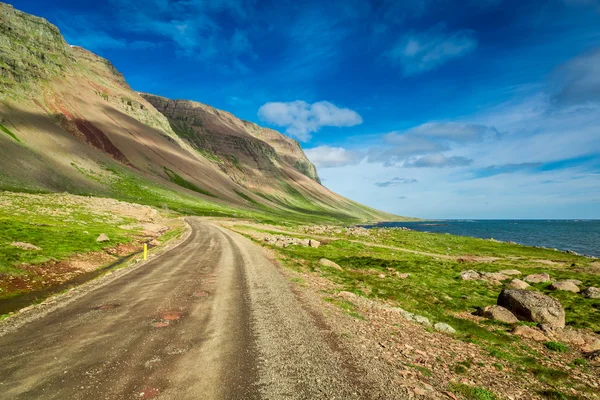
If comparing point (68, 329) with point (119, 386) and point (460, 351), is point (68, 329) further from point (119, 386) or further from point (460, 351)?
point (460, 351)

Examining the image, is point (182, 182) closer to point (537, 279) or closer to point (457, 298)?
point (457, 298)

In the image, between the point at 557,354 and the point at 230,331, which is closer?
the point at 230,331

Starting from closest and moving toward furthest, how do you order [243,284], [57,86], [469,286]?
[243,284] < [469,286] < [57,86]

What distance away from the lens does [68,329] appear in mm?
10312

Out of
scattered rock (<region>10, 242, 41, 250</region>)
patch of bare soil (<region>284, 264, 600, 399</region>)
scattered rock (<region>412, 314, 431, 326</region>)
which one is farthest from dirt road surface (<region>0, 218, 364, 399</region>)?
scattered rock (<region>10, 242, 41, 250</region>)

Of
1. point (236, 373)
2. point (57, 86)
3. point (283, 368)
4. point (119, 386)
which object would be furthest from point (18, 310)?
point (57, 86)

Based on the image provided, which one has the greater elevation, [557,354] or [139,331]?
[139,331]

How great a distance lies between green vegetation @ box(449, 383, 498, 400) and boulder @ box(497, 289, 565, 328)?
10.6 metres

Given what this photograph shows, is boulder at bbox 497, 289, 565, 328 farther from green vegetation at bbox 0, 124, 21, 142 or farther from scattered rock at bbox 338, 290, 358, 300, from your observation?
green vegetation at bbox 0, 124, 21, 142

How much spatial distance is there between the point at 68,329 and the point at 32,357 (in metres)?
2.18

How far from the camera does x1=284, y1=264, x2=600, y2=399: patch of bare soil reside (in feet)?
27.0

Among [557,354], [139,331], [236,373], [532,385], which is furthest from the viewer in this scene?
[557,354]

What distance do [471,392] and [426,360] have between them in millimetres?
1891

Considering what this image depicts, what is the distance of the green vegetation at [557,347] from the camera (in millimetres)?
12336
